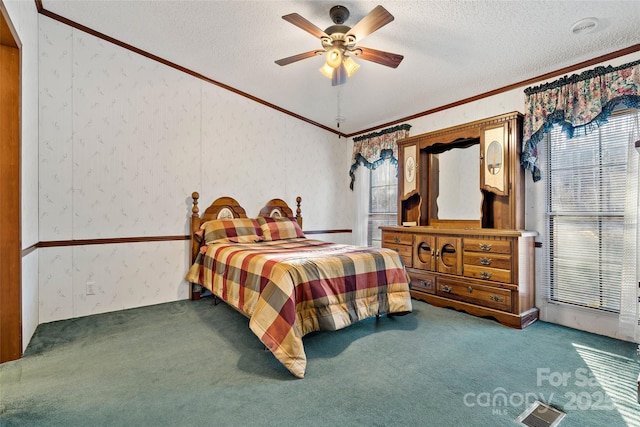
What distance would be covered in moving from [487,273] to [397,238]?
1133 mm

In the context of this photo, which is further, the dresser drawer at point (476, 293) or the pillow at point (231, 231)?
the pillow at point (231, 231)

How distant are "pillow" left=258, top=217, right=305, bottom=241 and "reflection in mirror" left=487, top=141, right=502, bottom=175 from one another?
96.7 inches

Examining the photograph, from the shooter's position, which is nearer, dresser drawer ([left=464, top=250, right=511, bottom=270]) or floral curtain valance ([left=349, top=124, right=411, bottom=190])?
dresser drawer ([left=464, top=250, right=511, bottom=270])

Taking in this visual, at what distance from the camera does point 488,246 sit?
123 inches

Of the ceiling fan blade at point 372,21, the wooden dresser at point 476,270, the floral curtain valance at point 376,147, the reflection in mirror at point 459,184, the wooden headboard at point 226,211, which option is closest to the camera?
the ceiling fan blade at point 372,21

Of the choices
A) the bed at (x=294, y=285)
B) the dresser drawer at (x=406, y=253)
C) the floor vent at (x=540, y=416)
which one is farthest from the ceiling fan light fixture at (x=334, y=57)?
the floor vent at (x=540, y=416)

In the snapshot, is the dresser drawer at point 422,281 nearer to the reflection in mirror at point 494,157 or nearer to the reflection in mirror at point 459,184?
the reflection in mirror at point 459,184

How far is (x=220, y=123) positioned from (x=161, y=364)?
10.1ft

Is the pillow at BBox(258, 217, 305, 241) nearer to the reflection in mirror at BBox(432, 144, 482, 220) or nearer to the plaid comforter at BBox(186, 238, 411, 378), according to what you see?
the plaid comforter at BBox(186, 238, 411, 378)

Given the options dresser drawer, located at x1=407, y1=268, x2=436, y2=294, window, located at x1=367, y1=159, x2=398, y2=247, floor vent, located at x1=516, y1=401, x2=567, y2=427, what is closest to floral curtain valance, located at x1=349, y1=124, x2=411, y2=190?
window, located at x1=367, y1=159, x2=398, y2=247

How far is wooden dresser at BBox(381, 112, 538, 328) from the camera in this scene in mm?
3008

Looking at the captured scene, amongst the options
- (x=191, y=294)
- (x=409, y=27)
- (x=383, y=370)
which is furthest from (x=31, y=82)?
(x=383, y=370)

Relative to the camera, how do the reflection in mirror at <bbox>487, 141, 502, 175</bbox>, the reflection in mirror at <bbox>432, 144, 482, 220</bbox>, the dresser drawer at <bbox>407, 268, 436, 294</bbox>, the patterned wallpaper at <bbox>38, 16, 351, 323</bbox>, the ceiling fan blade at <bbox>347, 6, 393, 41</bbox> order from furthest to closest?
1. the reflection in mirror at <bbox>432, 144, 482, 220</bbox>
2. the dresser drawer at <bbox>407, 268, 436, 294</bbox>
3. the reflection in mirror at <bbox>487, 141, 502, 175</bbox>
4. the patterned wallpaper at <bbox>38, 16, 351, 323</bbox>
5. the ceiling fan blade at <bbox>347, 6, 393, 41</bbox>

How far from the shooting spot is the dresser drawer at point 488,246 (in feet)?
9.82
